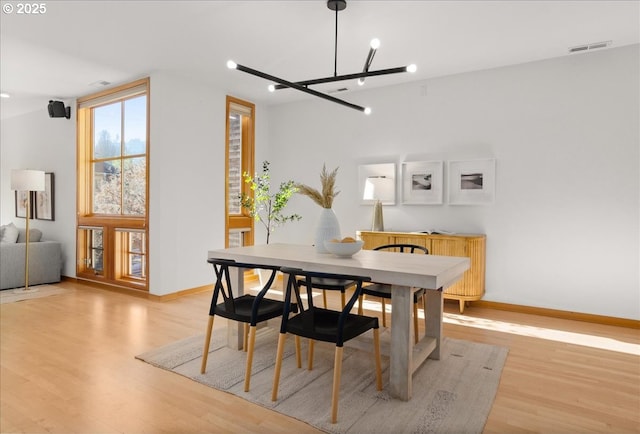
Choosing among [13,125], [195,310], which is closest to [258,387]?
[195,310]

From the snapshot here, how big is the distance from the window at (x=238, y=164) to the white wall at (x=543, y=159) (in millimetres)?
1830

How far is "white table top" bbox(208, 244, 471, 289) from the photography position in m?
2.34

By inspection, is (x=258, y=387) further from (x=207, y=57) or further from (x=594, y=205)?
A: (x=594, y=205)

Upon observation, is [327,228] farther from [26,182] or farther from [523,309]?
[26,182]

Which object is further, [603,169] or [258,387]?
[603,169]

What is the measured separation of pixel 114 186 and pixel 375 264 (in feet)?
14.6

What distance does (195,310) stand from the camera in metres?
4.48

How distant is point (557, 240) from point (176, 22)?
4249 mm

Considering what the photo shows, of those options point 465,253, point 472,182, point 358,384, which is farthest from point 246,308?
point 472,182

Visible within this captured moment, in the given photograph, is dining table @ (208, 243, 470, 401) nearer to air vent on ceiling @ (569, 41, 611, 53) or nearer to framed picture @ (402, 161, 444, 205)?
framed picture @ (402, 161, 444, 205)

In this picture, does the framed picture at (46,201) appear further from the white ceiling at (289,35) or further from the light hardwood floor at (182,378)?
the light hardwood floor at (182,378)

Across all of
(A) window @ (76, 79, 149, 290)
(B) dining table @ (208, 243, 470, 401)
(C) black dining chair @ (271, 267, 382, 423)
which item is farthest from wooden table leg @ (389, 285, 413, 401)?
(A) window @ (76, 79, 149, 290)

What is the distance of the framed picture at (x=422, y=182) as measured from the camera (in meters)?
4.93

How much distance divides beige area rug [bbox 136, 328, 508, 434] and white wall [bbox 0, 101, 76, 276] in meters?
3.90
